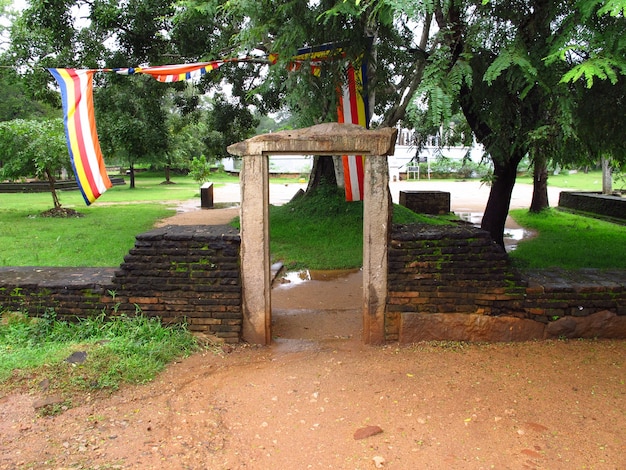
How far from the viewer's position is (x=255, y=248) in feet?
17.0

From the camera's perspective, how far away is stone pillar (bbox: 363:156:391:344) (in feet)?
16.5

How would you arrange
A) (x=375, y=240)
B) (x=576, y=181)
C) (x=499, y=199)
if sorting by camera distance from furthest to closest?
(x=576, y=181) → (x=499, y=199) → (x=375, y=240)

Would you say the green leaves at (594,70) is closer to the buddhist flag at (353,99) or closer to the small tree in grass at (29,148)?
the buddhist flag at (353,99)

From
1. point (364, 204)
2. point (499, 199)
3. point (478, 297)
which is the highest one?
point (364, 204)

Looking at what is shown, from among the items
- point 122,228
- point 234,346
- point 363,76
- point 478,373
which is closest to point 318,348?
point 234,346

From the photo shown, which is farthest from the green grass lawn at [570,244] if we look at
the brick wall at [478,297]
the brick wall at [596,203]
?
the brick wall at [478,297]

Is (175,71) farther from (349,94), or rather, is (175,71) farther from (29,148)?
(29,148)

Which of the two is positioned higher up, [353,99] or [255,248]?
[353,99]

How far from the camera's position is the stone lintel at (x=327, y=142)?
4.96 metres

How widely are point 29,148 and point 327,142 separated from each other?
11911 millimetres

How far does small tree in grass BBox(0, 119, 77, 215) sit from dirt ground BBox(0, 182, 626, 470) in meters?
11.4

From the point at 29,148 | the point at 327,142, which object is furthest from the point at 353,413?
the point at 29,148

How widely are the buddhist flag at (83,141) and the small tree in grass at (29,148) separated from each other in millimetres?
8439

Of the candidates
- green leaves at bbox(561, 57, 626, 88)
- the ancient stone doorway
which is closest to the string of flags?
the ancient stone doorway
